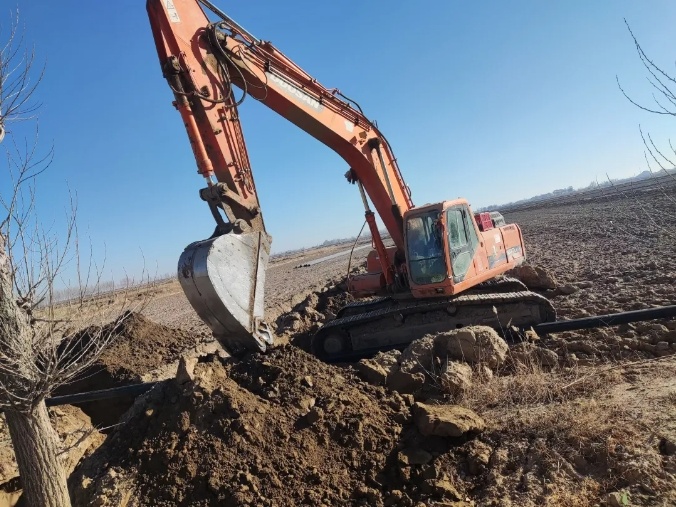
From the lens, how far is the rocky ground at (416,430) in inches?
152

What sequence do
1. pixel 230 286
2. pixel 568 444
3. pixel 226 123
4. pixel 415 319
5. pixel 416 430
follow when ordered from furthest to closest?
pixel 415 319, pixel 226 123, pixel 230 286, pixel 416 430, pixel 568 444

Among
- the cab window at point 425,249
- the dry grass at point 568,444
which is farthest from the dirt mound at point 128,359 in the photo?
the dry grass at point 568,444

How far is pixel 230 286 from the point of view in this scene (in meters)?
5.59

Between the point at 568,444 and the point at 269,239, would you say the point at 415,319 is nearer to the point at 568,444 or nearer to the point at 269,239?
the point at 269,239

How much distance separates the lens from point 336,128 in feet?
27.3

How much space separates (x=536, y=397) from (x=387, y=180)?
5.01m

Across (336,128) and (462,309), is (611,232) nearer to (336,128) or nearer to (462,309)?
(462,309)

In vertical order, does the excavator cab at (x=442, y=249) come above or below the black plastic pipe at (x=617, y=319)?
above

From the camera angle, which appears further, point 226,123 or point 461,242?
point 461,242

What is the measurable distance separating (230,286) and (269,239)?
120 centimetres

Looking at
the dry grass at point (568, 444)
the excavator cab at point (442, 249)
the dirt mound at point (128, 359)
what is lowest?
Result: the dry grass at point (568, 444)

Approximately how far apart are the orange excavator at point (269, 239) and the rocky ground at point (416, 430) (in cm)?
103

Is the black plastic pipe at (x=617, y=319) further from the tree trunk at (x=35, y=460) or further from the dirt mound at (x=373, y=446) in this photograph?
the tree trunk at (x=35, y=460)

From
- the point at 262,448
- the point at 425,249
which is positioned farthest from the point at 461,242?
the point at 262,448
